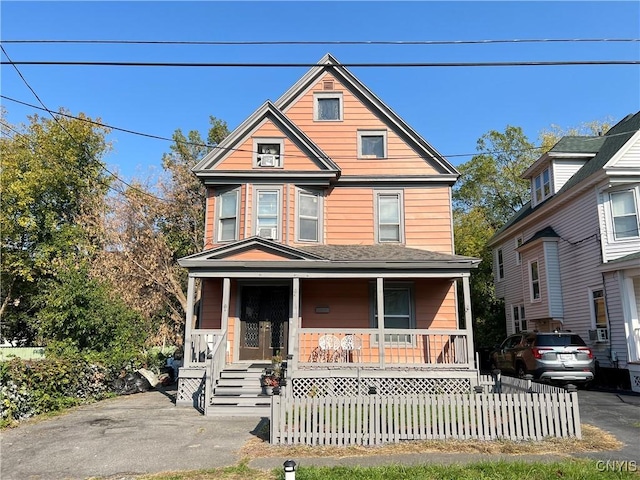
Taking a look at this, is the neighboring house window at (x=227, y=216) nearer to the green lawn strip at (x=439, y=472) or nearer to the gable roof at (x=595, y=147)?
the green lawn strip at (x=439, y=472)

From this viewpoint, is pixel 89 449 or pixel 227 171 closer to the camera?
pixel 89 449

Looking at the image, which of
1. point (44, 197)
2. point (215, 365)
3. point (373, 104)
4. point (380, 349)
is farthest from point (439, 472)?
point (44, 197)

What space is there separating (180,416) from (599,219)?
14899 millimetres

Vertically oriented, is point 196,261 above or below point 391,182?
below

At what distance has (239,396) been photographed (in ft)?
34.9

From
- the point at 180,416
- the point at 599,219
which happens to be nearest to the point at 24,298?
the point at 180,416

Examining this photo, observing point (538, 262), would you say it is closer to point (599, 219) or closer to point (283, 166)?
point (599, 219)

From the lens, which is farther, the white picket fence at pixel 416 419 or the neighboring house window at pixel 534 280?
the neighboring house window at pixel 534 280

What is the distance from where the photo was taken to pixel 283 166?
14.4 meters

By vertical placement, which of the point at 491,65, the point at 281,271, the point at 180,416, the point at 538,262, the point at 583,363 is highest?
the point at 491,65

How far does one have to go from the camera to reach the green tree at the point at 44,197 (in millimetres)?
25281

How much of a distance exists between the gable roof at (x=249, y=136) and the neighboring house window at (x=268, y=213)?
59cm

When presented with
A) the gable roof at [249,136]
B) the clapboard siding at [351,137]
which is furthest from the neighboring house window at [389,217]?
the gable roof at [249,136]

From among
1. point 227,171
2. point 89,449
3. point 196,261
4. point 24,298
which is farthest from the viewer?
point 24,298
